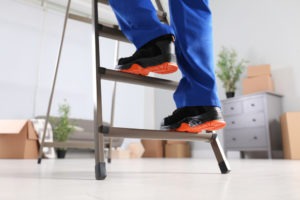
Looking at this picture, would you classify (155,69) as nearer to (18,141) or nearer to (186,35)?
(186,35)

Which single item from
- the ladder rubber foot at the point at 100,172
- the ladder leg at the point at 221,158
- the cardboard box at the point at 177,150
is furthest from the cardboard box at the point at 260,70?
the ladder rubber foot at the point at 100,172

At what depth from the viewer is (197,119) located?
736 mm

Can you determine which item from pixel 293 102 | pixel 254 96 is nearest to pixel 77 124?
pixel 254 96

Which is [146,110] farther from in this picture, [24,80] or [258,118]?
[258,118]

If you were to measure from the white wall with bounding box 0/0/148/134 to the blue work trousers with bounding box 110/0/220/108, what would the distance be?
149 inches

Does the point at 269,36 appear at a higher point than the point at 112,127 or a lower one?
higher

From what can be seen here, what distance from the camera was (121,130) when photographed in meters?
0.72

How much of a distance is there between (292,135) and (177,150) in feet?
6.08

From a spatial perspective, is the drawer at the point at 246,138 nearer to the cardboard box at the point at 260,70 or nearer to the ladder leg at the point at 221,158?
the cardboard box at the point at 260,70

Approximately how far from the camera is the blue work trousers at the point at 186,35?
2.49ft

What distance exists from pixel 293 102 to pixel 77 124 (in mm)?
3086

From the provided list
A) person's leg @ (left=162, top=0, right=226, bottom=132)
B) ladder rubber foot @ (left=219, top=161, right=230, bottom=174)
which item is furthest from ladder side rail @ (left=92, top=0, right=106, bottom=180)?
ladder rubber foot @ (left=219, top=161, right=230, bottom=174)

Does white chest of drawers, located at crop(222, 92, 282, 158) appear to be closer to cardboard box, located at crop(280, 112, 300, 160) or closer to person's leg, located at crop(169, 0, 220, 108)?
cardboard box, located at crop(280, 112, 300, 160)

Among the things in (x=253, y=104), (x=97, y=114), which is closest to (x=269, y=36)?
(x=253, y=104)
